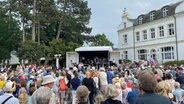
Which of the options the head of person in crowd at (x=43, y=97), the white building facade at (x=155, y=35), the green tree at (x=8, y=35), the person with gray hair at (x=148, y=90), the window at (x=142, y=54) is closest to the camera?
the person with gray hair at (x=148, y=90)

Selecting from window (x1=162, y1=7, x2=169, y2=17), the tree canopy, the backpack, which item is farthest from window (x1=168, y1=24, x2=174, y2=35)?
the backpack

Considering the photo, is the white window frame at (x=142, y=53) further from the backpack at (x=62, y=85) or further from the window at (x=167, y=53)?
the backpack at (x=62, y=85)

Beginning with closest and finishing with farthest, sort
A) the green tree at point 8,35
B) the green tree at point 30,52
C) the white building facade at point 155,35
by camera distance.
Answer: the green tree at point 30,52 → the white building facade at point 155,35 → the green tree at point 8,35

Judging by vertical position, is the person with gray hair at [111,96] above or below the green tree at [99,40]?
below

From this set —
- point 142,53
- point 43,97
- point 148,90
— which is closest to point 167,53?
point 142,53

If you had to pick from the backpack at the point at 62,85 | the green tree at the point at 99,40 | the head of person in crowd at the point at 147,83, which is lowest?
the backpack at the point at 62,85

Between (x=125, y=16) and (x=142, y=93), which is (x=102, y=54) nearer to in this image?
(x=125, y=16)

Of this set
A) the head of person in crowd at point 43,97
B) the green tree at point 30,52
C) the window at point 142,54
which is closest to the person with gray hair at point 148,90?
the head of person in crowd at point 43,97

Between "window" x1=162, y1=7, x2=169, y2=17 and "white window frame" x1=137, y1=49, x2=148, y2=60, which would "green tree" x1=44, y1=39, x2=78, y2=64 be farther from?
"window" x1=162, y1=7, x2=169, y2=17

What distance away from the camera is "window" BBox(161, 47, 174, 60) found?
43.7 metres

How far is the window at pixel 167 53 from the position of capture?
43656mm

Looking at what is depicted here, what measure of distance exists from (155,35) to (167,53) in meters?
3.92

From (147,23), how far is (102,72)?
34.0 metres

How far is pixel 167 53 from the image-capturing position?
44406 millimetres
